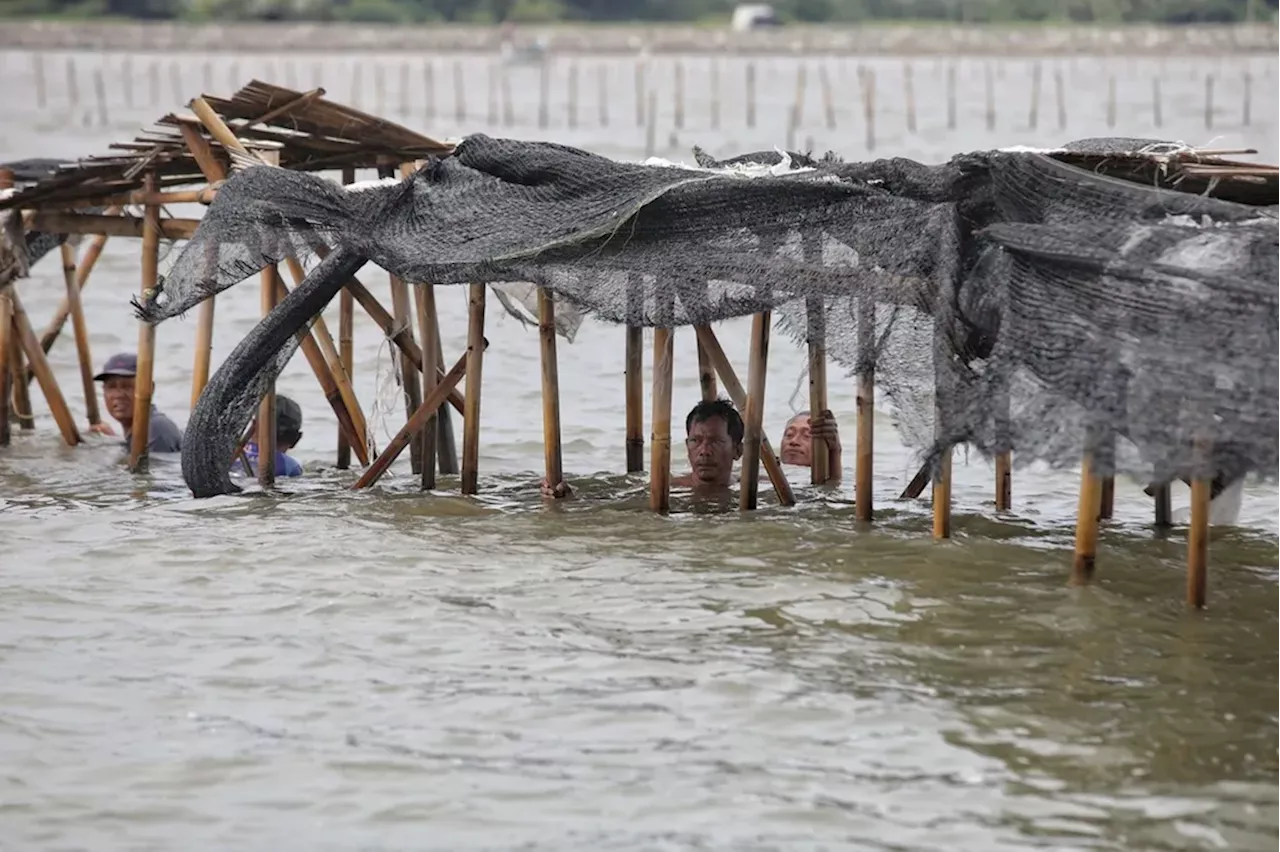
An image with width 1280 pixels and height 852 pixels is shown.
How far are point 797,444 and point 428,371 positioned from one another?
2.63 metres

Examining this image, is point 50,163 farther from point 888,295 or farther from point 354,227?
point 888,295

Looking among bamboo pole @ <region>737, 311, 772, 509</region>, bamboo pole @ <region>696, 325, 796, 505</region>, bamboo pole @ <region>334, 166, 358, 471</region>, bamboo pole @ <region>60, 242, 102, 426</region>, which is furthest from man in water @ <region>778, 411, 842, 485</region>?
bamboo pole @ <region>60, 242, 102, 426</region>

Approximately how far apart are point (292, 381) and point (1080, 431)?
35.5 feet

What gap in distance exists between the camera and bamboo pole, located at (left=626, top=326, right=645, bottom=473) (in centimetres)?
1113

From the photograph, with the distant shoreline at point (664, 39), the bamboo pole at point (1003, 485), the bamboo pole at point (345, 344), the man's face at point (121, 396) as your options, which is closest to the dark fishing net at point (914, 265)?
the bamboo pole at point (345, 344)

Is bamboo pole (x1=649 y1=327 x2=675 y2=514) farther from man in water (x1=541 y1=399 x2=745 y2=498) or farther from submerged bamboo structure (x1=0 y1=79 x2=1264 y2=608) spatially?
man in water (x1=541 y1=399 x2=745 y2=498)

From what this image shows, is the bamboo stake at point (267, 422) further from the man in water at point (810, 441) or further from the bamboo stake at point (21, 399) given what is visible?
the bamboo stake at point (21, 399)

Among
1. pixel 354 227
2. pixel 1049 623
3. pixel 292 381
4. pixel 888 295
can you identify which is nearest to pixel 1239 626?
pixel 1049 623

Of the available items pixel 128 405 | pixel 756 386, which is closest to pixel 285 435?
pixel 128 405

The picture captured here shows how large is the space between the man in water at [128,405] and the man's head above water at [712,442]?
3.50 meters

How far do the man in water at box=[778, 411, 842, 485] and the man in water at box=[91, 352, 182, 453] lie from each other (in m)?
3.89

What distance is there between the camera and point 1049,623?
772cm

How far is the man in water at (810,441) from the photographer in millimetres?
10508

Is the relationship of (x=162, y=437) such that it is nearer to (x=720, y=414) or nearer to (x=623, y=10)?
(x=720, y=414)
